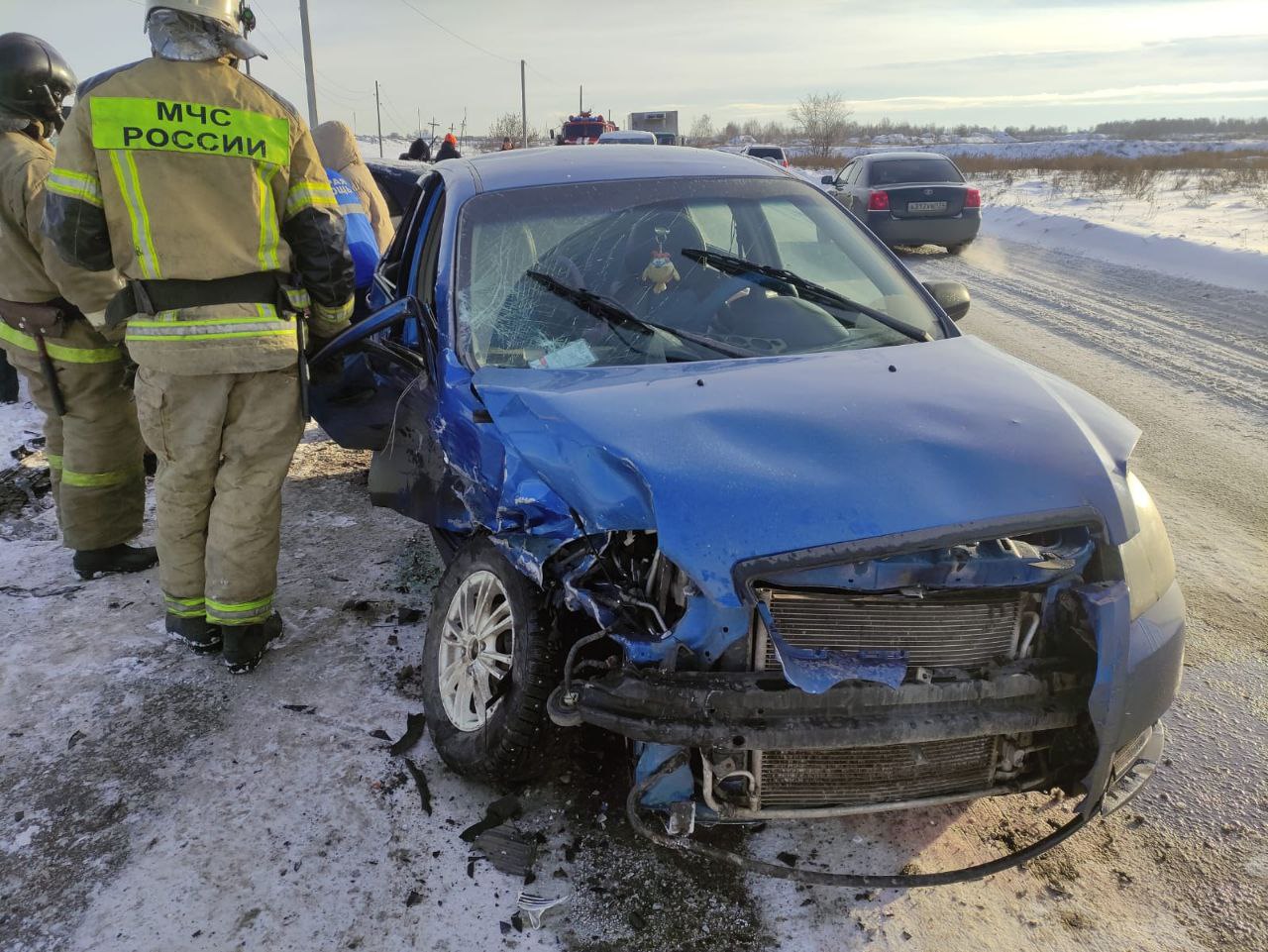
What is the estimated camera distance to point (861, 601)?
2.05m

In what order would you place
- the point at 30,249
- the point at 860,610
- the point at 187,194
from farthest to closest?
the point at 30,249, the point at 187,194, the point at 860,610

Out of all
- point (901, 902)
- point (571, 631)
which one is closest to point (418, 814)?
point (571, 631)

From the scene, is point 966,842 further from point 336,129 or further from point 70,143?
point 336,129

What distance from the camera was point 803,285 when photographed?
318cm

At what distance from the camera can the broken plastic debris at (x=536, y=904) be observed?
2.15 m

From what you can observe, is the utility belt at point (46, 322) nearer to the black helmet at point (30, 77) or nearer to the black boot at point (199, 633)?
the black helmet at point (30, 77)

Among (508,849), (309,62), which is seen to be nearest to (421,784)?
(508,849)

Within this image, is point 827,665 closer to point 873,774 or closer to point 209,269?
point 873,774

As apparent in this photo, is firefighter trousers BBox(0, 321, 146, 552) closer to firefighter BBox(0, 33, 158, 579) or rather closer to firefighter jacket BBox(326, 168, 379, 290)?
firefighter BBox(0, 33, 158, 579)

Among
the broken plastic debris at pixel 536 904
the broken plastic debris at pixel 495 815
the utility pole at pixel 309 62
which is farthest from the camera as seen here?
the utility pole at pixel 309 62

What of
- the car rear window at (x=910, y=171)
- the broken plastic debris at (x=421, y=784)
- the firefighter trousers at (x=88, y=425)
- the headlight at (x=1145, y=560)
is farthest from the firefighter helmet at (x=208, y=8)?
the car rear window at (x=910, y=171)

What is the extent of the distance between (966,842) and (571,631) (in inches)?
47.3

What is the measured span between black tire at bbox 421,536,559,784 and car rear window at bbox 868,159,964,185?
11.8 m

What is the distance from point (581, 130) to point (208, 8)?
79.8 feet
